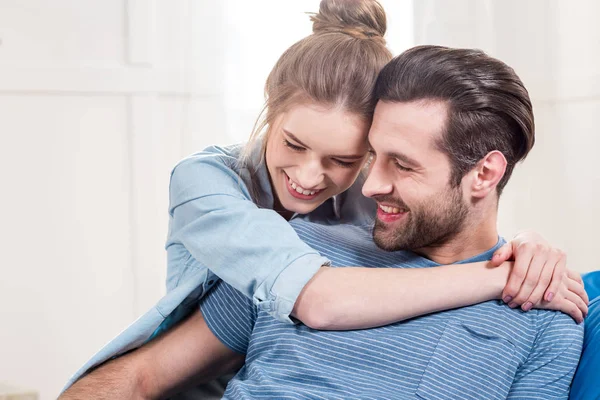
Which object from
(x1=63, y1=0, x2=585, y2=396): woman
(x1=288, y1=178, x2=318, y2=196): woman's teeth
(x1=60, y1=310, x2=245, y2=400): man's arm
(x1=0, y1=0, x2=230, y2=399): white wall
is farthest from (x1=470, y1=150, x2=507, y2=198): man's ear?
(x1=0, y1=0, x2=230, y2=399): white wall

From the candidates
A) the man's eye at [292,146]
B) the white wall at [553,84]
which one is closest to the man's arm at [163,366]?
the man's eye at [292,146]

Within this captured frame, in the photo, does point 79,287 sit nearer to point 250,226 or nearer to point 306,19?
Answer: point 306,19

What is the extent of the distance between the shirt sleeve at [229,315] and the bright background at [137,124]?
148 cm

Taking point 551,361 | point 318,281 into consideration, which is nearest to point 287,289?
point 318,281

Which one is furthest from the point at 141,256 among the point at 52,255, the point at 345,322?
the point at 345,322

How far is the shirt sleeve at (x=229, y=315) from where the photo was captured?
158 centimetres

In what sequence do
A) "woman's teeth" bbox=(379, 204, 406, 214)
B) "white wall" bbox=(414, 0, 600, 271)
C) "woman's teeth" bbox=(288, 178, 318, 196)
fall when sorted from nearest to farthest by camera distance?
"woman's teeth" bbox=(379, 204, 406, 214) < "woman's teeth" bbox=(288, 178, 318, 196) < "white wall" bbox=(414, 0, 600, 271)

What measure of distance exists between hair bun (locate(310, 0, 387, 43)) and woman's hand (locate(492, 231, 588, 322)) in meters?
0.56

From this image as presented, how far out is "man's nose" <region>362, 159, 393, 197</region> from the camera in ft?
4.96

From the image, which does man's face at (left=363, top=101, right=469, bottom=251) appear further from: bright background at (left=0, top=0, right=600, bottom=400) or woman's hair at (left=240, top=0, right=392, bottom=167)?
bright background at (left=0, top=0, right=600, bottom=400)

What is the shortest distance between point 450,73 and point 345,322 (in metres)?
0.51

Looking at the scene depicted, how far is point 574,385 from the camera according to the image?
1396mm

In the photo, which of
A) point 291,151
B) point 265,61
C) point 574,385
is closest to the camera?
point 574,385

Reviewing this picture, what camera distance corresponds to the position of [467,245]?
1.59m
